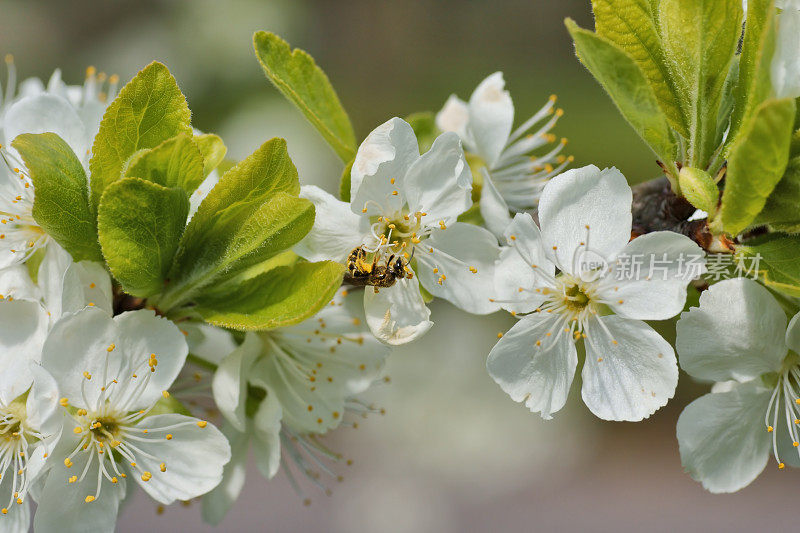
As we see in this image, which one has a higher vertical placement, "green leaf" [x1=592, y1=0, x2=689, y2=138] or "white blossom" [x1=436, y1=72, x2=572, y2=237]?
"green leaf" [x1=592, y1=0, x2=689, y2=138]

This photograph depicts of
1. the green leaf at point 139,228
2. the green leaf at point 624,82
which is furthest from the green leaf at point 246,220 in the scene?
the green leaf at point 624,82

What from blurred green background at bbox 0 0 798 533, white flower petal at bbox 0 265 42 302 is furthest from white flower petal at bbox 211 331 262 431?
blurred green background at bbox 0 0 798 533

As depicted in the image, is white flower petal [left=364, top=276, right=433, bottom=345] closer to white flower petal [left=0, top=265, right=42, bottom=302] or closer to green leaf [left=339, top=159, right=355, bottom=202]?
green leaf [left=339, top=159, right=355, bottom=202]

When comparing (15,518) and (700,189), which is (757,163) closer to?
(700,189)

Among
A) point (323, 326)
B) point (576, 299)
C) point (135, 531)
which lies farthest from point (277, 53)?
point (135, 531)

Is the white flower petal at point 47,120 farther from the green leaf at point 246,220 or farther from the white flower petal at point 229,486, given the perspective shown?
the white flower petal at point 229,486

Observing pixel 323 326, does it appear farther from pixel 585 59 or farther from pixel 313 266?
pixel 585 59
